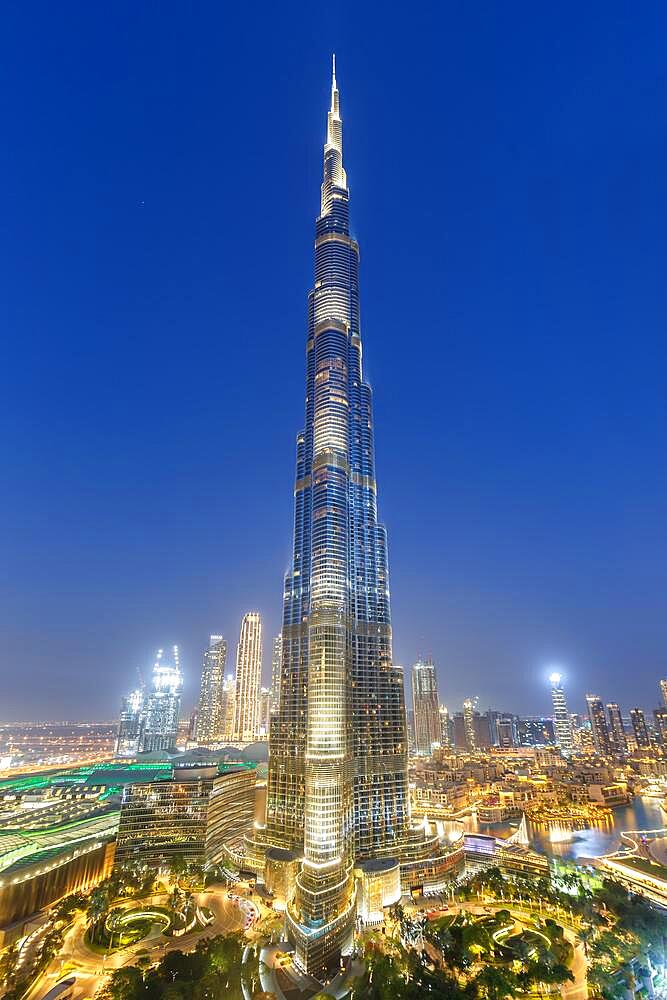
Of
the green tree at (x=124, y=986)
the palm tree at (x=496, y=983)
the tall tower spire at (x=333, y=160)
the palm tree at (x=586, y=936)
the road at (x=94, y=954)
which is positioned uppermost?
the tall tower spire at (x=333, y=160)

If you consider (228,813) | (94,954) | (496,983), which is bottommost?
(94,954)

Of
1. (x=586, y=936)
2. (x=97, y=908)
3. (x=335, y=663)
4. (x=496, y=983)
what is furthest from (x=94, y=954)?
(x=586, y=936)

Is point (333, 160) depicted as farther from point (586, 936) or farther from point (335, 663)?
point (586, 936)

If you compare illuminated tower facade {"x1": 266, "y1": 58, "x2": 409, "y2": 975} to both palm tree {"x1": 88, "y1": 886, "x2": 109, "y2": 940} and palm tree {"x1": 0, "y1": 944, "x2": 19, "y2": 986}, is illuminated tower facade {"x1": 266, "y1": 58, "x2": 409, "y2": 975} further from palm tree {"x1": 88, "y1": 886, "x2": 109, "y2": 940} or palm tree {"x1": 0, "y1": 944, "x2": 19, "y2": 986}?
palm tree {"x1": 0, "y1": 944, "x2": 19, "y2": 986}

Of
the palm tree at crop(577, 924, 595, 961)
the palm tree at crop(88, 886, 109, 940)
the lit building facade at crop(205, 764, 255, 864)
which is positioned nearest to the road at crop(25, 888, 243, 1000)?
the palm tree at crop(88, 886, 109, 940)

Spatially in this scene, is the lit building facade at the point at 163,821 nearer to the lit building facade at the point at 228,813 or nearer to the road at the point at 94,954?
the lit building facade at the point at 228,813

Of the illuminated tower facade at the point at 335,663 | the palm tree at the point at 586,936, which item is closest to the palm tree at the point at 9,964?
the illuminated tower facade at the point at 335,663
